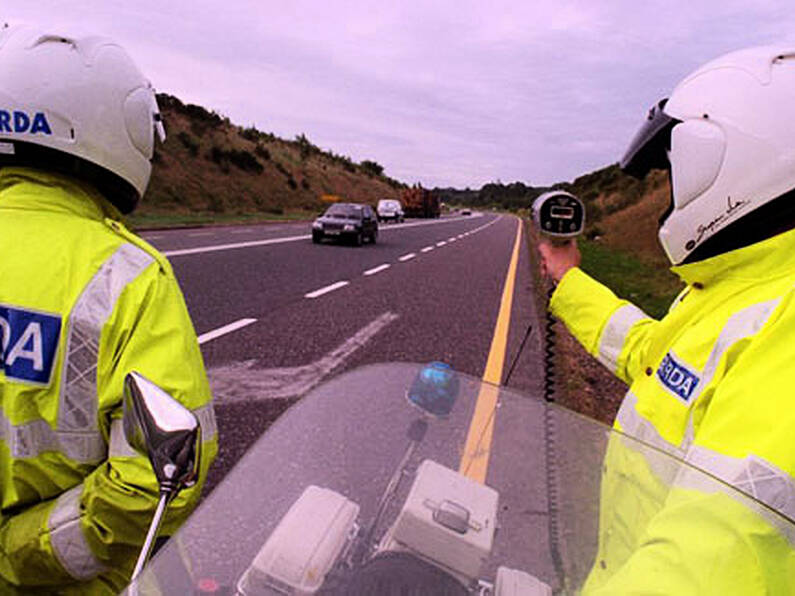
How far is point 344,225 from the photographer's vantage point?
1897 centimetres

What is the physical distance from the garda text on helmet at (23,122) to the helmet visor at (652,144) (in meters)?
1.48

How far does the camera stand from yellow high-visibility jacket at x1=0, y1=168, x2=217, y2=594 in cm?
129

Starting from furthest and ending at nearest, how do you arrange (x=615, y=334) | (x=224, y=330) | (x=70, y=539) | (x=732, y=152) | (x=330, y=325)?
(x=330, y=325) → (x=224, y=330) → (x=615, y=334) → (x=732, y=152) → (x=70, y=539)

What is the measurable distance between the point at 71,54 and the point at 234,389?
375cm

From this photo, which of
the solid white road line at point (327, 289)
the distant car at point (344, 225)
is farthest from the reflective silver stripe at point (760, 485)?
the distant car at point (344, 225)

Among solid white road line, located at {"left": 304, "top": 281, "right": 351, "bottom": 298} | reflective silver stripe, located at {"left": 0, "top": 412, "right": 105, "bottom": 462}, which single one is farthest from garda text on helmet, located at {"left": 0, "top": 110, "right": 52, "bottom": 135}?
solid white road line, located at {"left": 304, "top": 281, "right": 351, "bottom": 298}

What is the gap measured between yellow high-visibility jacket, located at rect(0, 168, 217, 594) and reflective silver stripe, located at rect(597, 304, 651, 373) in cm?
131

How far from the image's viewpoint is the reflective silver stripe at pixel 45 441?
1315mm

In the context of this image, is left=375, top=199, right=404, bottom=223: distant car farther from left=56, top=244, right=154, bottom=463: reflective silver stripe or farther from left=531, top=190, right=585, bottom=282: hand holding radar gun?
left=56, top=244, right=154, bottom=463: reflective silver stripe

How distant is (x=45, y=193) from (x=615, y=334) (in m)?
1.67

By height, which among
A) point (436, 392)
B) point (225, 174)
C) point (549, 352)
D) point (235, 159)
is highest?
point (235, 159)

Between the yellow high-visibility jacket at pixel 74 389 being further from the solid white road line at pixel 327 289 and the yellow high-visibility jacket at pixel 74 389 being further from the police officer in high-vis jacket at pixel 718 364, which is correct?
the solid white road line at pixel 327 289

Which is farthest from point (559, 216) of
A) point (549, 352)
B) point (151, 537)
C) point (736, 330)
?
point (151, 537)

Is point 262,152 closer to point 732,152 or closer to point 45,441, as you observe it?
point 45,441
